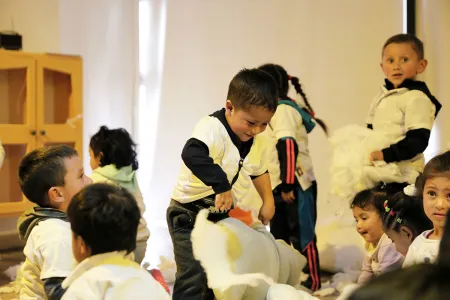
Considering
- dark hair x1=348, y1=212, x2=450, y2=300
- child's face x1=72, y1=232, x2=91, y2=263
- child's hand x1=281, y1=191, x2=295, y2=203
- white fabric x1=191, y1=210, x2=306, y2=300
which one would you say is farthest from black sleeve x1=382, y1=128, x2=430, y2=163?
dark hair x1=348, y1=212, x2=450, y2=300

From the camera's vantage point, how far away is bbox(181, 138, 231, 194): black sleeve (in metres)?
1.87

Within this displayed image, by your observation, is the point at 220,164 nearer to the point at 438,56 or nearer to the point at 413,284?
the point at 413,284

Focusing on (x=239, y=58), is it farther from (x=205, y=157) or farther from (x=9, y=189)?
(x=205, y=157)

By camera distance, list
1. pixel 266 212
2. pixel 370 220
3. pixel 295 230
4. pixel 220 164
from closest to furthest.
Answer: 1. pixel 220 164
2. pixel 266 212
3. pixel 370 220
4. pixel 295 230

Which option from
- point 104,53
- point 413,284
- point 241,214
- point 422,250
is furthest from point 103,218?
→ point 104,53

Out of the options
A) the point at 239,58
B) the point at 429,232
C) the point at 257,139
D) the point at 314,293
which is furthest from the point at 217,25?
the point at 429,232

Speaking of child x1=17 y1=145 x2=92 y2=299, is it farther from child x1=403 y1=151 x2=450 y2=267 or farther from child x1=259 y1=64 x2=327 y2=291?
child x1=259 y1=64 x2=327 y2=291

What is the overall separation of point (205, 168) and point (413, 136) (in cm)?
109

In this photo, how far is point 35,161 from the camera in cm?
177

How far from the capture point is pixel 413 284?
0.61 m

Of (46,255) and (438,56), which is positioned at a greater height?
(438,56)

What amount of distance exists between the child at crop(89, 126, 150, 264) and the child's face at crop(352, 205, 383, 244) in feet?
4.25

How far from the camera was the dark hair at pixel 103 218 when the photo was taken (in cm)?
134

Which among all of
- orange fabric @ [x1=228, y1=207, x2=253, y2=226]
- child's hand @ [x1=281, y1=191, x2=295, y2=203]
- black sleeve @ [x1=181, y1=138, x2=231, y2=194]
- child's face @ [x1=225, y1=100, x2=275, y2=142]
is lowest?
orange fabric @ [x1=228, y1=207, x2=253, y2=226]
